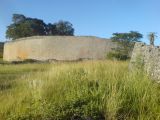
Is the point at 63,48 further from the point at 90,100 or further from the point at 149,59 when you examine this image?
the point at 90,100

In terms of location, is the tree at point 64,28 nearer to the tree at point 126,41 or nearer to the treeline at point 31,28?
the treeline at point 31,28

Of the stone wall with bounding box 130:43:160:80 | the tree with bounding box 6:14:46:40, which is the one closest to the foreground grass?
the stone wall with bounding box 130:43:160:80

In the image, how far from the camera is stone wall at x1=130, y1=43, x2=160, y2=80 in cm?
850

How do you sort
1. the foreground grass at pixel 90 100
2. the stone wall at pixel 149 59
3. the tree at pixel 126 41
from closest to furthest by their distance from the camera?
1. the foreground grass at pixel 90 100
2. the stone wall at pixel 149 59
3. the tree at pixel 126 41

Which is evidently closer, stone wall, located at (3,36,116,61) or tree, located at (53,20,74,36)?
stone wall, located at (3,36,116,61)

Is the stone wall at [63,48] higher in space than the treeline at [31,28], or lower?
lower

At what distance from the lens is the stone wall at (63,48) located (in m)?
27.6

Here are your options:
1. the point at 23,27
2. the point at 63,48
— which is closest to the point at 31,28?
the point at 23,27

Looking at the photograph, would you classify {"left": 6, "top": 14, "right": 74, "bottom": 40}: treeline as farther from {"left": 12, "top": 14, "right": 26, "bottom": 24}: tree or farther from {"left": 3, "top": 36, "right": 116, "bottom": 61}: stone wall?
{"left": 3, "top": 36, "right": 116, "bottom": 61}: stone wall

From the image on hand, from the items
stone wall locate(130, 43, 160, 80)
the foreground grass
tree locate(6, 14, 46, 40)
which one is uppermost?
tree locate(6, 14, 46, 40)

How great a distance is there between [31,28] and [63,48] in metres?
18.1

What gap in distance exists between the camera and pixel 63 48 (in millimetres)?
29328

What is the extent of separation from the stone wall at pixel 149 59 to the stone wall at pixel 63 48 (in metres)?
17.4

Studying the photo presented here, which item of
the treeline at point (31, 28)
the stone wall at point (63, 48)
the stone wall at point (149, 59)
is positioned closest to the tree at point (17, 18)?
the treeline at point (31, 28)
